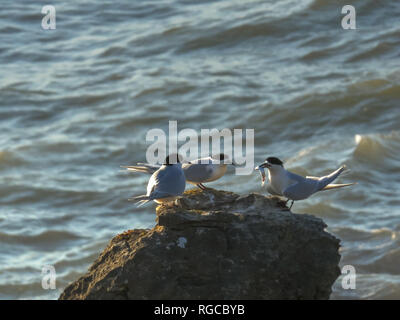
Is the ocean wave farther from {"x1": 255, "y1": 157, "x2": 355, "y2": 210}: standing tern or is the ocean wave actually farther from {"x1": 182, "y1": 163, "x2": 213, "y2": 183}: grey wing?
{"x1": 182, "y1": 163, "x2": 213, "y2": 183}: grey wing

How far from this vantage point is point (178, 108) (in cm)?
1567

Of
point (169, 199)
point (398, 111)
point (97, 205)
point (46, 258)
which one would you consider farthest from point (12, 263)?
point (398, 111)

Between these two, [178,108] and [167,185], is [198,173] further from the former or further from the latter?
[178,108]

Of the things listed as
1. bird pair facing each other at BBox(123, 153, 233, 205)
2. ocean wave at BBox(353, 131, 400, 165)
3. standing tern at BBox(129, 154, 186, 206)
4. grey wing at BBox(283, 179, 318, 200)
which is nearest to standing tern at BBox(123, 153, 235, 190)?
bird pair facing each other at BBox(123, 153, 233, 205)

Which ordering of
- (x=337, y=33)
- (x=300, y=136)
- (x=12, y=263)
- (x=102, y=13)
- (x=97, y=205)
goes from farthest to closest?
1. (x=102, y=13)
2. (x=337, y=33)
3. (x=300, y=136)
4. (x=97, y=205)
5. (x=12, y=263)

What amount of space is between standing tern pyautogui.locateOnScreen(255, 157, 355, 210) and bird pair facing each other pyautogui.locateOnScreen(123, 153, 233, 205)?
15.3 inches

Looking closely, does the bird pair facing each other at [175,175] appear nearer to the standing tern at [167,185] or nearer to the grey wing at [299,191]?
the standing tern at [167,185]

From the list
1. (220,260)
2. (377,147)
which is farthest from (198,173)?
(377,147)

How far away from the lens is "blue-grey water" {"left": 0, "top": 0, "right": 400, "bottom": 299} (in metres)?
11.3

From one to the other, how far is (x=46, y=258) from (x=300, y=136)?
545 cm

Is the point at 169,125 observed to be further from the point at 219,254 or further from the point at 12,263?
the point at 219,254

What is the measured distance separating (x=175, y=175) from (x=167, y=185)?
12 centimetres

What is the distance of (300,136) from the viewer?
46.4ft

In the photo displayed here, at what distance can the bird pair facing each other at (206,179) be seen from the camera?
5.30m
